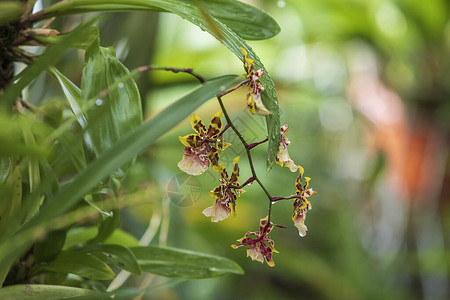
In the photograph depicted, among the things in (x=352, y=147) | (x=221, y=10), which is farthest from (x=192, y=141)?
(x=352, y=147)

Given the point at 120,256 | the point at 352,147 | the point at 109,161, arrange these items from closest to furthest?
the point at 109,161
the point at 120,256
the point at 352,147

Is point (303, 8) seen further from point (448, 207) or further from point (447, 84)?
point (448, 207)

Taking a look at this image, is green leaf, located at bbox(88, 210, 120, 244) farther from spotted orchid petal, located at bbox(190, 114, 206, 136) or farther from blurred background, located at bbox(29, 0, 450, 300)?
blurred background, located at bbox(29, 0, 450, 300)

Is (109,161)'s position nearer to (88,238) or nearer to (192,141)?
(192,141)

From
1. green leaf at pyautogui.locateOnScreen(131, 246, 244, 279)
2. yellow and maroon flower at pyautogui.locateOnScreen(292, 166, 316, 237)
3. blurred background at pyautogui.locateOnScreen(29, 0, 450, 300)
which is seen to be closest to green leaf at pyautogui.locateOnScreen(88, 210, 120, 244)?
green leaf at pyautogui.locateOnScreen(131, 246, 244, 279)

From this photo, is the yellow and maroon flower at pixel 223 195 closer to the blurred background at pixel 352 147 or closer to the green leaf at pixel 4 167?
the green leaf at pixel 4 167

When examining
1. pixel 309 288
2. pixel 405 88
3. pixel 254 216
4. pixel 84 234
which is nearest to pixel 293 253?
pixel 254 216
